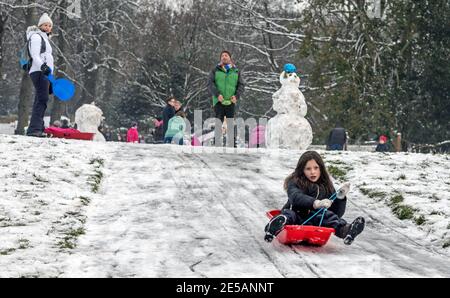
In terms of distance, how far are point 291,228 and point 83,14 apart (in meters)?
33.7

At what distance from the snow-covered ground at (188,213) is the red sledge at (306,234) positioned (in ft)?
0.28

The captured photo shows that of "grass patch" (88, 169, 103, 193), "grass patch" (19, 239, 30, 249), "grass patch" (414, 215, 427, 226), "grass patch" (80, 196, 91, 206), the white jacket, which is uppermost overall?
the white jacket

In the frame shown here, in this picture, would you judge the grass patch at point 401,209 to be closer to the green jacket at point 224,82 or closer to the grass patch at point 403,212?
the grass patch at point 403,212

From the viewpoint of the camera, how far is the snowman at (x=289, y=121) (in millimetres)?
17516

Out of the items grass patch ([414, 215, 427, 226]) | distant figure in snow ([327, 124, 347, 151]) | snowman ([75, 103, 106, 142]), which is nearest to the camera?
grass patch ([414, 215, 427, 226])

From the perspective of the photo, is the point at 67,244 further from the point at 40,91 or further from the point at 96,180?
the point at 40,91

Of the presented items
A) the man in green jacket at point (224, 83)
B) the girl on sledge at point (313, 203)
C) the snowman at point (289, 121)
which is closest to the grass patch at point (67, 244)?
the girl on sledge at point (313, 203)

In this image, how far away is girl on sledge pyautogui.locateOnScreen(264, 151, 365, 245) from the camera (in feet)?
23.0

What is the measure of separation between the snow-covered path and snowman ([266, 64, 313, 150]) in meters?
6.21

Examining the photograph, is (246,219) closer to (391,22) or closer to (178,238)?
(178,238)

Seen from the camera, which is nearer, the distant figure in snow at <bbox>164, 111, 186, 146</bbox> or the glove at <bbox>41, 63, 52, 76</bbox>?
the glove at <bbox>41, 63, 52, 76</bbox>

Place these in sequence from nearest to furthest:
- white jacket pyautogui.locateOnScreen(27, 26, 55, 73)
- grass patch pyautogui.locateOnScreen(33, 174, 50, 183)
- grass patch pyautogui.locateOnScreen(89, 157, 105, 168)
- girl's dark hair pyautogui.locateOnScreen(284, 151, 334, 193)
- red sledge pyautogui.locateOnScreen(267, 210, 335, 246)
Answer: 1. red sledge pyautogui.locateOnScreen(267, 210, 335, 246)
2. girl's dark hair pyautogui.locateOnScreen(284, 151, 334, 193)
3. grass patch pyautogui.locateOnScreen(33, 174, 50, 183)
4. grass patch pyautogui.locateOnScreen(89, 157, 105, 168)
5. white jacket pyautogui.locateOnScreen(27, 26, 55, 73)

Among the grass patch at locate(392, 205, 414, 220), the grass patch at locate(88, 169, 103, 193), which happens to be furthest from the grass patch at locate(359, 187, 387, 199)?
the grass patch at locate(88, 169, 103, 193)

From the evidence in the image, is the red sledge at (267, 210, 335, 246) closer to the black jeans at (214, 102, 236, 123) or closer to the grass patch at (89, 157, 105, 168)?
the grass patch at (89, 157, 105, 168)
